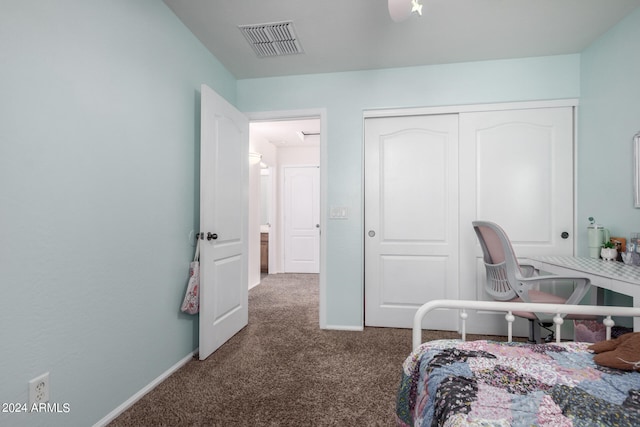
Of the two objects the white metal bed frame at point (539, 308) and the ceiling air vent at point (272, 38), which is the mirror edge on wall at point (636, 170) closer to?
the white metal bed frame at point (539, 308)

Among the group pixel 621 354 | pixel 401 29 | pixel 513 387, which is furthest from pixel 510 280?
pixel 401 29

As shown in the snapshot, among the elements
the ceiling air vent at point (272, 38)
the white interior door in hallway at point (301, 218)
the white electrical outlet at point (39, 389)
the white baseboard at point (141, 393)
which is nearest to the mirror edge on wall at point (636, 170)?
the ceiling air vent at point (272, 38)

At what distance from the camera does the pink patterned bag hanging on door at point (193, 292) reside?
7.13ft

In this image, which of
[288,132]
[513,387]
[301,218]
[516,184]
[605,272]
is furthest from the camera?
[301,218]

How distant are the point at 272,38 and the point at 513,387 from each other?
2590 millimetres

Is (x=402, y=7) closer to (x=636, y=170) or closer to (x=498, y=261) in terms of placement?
(x=498, y=261)

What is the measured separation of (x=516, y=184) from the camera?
2.77 m

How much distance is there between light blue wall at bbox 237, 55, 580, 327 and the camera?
Answer: 2842 millimetres

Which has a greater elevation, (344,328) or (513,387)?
(513,387)

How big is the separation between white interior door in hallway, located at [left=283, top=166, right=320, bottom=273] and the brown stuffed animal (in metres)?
4.87

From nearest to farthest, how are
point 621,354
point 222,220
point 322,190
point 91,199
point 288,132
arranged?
point 621,354 < point 91,199 < point 222,220 < point 322,190 < point 288,132

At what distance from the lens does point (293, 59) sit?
8.95 feet

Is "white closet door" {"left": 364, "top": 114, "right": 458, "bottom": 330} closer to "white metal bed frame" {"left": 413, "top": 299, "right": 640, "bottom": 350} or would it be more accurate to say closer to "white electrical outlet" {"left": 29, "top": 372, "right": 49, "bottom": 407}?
"white metal bed frame" {"left": 413, "top": 299, "right": 640, "bottom": 350}

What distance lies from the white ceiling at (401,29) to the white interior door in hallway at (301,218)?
311cm
